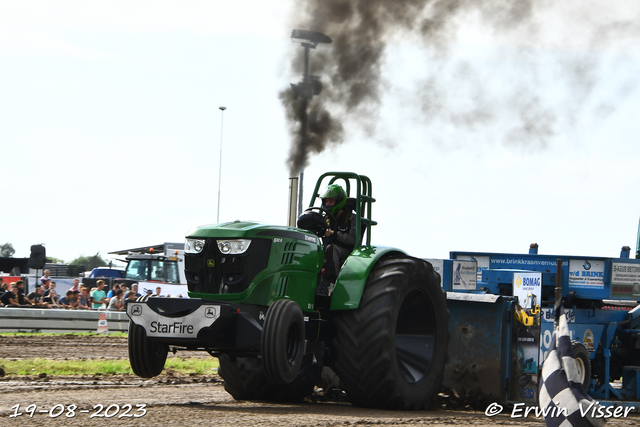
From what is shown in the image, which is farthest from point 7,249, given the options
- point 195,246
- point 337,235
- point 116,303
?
point 195,246

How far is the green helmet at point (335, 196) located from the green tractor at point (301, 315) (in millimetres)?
94

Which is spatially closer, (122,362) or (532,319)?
(532,319)

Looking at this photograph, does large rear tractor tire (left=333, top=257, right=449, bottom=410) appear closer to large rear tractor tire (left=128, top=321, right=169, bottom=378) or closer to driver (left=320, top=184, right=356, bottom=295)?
driver (left=320, top=184, right=356, bottom=295)

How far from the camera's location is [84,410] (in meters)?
6.29

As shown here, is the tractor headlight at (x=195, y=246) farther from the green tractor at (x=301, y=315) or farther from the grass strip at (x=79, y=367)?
the grass strip at (x=79, y=367)

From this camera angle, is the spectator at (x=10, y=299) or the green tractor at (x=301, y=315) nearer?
the green tractor at (x=301, y=315)

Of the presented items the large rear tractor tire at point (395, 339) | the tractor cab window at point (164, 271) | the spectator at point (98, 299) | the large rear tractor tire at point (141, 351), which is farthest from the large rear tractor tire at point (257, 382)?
the tractor cab window at point (164, 271)

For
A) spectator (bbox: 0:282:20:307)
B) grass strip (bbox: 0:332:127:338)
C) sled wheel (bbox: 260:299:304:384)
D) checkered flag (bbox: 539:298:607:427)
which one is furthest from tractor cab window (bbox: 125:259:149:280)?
checkered flag (bbox: 539:298:607:427)

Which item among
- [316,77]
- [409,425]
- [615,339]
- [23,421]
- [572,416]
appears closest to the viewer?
[572,416]

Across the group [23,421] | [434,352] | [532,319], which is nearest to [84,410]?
[23,421]

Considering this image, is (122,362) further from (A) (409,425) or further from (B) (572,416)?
(B) (572,416)

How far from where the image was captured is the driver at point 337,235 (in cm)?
754

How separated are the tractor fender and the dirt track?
888mm

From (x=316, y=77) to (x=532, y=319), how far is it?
5504 mm
